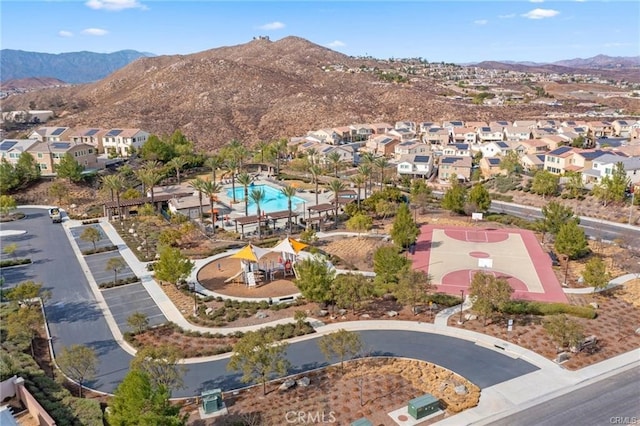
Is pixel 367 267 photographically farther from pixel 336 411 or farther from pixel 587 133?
pixel 587 133

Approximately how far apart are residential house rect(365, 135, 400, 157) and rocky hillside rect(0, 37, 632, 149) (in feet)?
103

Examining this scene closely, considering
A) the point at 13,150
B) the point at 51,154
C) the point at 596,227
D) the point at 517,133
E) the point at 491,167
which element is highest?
the point at 13,150

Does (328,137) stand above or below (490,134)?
above

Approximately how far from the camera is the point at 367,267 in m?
47.5

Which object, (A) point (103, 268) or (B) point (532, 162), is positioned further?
(B) point (532, 162)

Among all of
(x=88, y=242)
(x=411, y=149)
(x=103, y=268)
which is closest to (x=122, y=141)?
(x=88, y=242)

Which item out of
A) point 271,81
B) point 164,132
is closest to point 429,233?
point 164,132

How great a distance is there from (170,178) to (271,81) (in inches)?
3535

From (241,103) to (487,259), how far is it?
117 meters

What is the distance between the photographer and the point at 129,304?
39438 mm

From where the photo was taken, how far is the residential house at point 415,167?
287ft

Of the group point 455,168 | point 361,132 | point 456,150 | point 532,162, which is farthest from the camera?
point 361,132

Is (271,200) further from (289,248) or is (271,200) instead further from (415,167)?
(289,248)

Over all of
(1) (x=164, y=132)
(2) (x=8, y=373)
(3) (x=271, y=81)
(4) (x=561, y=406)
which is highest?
(3) (x=271, y=81)
